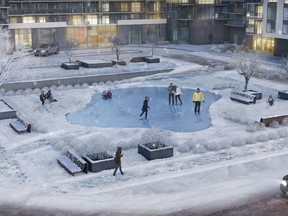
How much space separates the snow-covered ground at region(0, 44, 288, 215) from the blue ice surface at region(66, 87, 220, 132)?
15.3 inches

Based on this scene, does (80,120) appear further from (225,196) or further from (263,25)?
(263,25)

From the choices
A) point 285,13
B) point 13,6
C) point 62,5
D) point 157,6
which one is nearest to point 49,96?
point 285,13

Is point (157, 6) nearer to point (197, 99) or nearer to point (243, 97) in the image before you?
point (243, 97)

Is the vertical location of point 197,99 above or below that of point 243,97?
above

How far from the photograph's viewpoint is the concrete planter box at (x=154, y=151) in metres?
20.0

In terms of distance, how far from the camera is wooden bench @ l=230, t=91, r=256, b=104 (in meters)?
30.1

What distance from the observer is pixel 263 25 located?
173 ft

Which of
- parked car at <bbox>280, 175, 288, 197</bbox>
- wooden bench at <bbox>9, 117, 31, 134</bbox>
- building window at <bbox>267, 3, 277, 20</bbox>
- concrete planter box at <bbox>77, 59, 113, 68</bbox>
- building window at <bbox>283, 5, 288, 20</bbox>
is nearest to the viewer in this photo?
parked car at <bbox>280, 175, 288, 197</bbox>

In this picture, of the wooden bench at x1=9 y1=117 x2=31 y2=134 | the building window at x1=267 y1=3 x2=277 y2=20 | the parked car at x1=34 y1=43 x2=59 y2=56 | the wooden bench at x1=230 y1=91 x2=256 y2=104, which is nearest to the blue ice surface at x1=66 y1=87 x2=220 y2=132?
the wooden bench at x1=230 y1=91 x2=256 y2=104

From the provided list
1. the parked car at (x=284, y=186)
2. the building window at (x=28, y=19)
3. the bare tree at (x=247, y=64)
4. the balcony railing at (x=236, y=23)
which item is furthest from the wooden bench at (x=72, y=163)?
the balcony railing at (x=236, y=23)

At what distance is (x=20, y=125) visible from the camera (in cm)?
2461

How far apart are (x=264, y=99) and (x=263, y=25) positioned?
23.5 meters

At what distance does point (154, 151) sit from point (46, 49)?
1498 inches

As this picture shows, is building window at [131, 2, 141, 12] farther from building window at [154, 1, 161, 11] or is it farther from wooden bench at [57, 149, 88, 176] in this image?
wooden bench at [57, 149, 88, 176]
